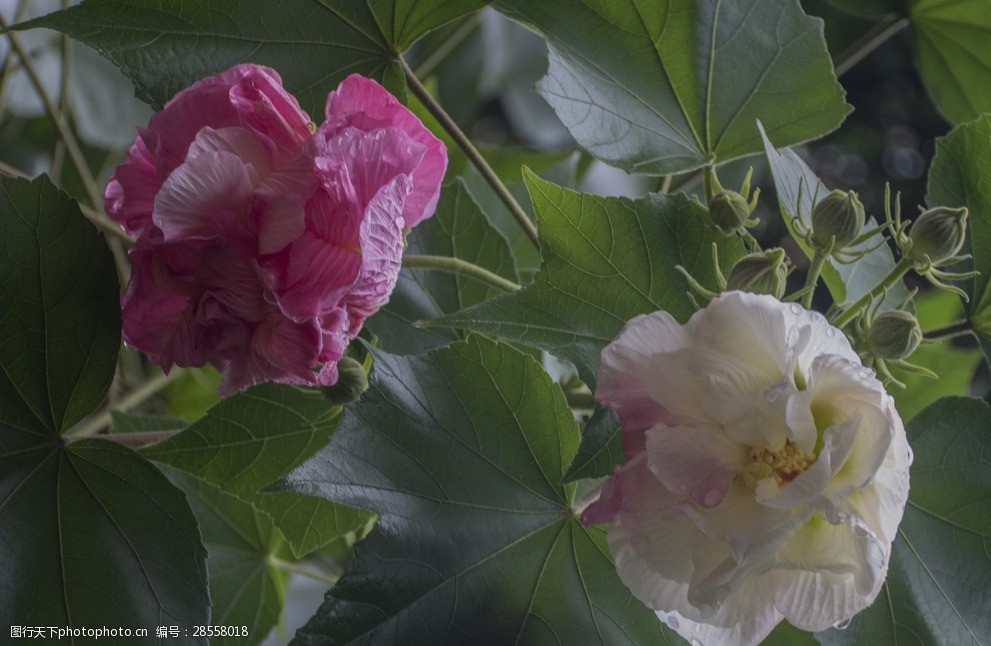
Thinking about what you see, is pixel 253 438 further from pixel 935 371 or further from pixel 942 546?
pixel 935 371

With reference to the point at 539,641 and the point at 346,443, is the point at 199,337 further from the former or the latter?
the point at 539,641

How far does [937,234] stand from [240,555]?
1.71ft

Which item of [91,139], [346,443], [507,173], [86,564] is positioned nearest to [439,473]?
[346,443]

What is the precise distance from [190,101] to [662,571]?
29 cm

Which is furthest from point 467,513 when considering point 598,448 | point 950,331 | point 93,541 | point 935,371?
point 935,371

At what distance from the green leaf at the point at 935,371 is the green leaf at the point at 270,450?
38 centimetres

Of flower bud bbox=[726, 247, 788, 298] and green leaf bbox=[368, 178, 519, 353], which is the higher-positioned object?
flower bud bbox=[726, 247, 788, 298]

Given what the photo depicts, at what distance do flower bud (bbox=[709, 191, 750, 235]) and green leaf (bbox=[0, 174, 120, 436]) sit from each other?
293 millimetres

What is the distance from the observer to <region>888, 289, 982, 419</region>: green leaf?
0.76 metres

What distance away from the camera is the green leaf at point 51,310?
50cm

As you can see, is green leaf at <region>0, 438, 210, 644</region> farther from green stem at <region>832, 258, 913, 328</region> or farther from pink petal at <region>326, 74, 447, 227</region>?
green stem at <region>832, 258, 913, 328</region>

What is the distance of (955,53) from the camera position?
812 millimetres

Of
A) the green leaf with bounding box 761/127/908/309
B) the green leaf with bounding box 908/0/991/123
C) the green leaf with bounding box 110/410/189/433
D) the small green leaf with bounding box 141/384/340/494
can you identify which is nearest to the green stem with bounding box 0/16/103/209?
the green leaf with bounding box 110/410/189/433

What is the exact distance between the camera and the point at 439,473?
19.5 inches
